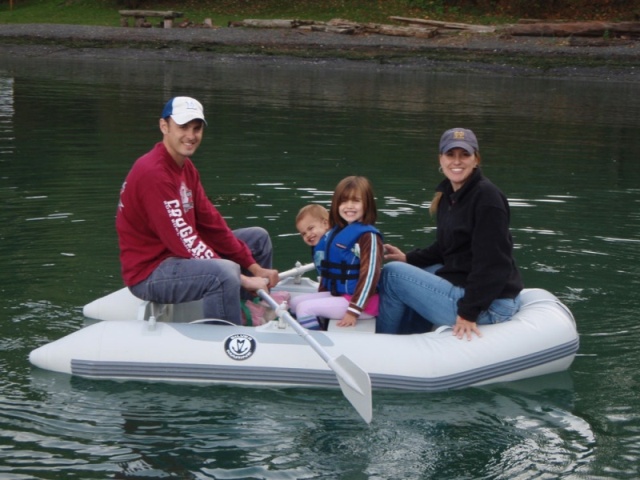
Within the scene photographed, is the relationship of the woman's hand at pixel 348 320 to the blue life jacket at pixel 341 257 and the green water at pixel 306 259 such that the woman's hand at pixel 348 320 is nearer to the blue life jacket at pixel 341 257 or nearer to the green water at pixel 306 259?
the blue life jacket at pixel 341 257

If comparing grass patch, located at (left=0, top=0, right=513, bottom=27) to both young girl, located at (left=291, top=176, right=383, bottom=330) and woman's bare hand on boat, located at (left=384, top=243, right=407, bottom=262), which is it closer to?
woman's bare hand on boat, located at (left=384, top=243, right=407, bottom=262)

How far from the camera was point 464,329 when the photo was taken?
598 centimetres

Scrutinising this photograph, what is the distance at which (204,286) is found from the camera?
5.94 meters

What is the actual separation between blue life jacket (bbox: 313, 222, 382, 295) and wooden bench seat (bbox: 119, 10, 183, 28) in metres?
25.3

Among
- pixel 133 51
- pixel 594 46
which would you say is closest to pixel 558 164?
pixel 594 46

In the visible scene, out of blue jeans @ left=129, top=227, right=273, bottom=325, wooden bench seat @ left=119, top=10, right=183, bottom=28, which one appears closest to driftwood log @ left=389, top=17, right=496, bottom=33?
wooden bench seat @ left=119, top=10, right=183, bottom=28

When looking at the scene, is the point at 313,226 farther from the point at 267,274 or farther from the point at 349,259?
the point at 349,259

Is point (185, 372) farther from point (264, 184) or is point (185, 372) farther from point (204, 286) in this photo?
point (264, 184)

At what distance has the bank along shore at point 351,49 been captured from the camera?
25281mm

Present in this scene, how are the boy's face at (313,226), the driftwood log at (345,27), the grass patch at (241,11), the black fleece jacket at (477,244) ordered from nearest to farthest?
the black fleece jacket at (477,244) < the boy's face at (313,226) < the driftwood log at (345,27) < the grass patch at (241,11)

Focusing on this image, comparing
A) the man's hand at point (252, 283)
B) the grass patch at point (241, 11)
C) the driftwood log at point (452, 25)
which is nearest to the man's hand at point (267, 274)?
the man's hand at point (252, 283)

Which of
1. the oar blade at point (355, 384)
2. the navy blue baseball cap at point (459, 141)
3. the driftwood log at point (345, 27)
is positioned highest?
the driftwood log at point (345, 27)

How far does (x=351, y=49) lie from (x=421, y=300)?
21547mm

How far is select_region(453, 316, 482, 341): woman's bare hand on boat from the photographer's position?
235 inches
